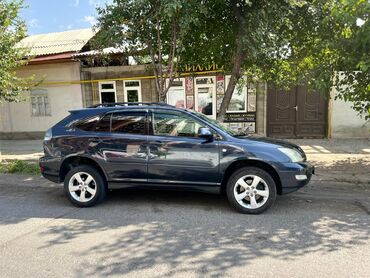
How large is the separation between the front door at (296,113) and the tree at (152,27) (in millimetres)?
6038

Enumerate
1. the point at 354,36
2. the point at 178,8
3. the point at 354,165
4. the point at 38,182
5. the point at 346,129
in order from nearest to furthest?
the point at 354,36
the point at 178,8
the point at 38,182
the point at 354,165
the point at 346,129

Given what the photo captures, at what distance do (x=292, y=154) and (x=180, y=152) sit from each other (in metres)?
1.72

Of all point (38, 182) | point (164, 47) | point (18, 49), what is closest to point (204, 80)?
point (164, 47)

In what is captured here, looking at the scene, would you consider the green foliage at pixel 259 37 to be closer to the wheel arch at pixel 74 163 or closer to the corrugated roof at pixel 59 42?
the wheel arch at pixel 74 163

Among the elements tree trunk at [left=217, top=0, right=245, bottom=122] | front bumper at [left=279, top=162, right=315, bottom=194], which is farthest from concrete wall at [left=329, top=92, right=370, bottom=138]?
front bumper at [left=279, top=162, right=315, bottom=194]

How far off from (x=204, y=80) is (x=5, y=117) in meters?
9.55

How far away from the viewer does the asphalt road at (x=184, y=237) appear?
3.42 metres

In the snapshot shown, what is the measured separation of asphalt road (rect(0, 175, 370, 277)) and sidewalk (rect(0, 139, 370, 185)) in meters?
1.10

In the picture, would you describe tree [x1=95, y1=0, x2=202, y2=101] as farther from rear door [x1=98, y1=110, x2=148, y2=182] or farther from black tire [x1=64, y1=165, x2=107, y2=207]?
black tire [x1=64, y1=165, x2=107, y2=207]

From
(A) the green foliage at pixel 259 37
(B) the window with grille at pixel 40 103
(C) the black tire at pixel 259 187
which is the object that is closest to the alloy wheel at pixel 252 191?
(C) the black tire at pixel 259 187

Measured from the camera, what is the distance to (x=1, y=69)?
848 cm

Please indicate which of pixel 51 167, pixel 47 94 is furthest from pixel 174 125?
pixel 47 94

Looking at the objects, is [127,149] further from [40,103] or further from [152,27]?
[40,103]

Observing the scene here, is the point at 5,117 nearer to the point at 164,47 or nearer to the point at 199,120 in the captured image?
the point at 164,47
